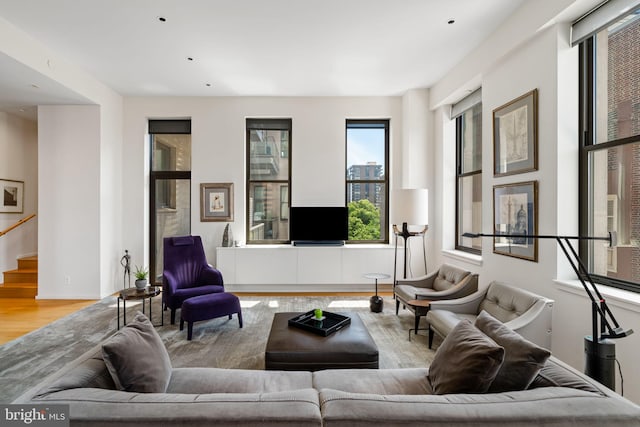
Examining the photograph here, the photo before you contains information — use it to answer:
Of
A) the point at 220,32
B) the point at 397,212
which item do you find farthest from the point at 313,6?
the point at 397,212

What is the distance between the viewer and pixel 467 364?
1461 millimetres

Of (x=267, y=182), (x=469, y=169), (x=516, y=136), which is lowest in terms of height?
(x=267, y=182)

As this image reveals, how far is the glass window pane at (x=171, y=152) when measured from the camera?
571cm

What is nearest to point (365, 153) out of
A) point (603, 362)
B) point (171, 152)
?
point (171, 152)

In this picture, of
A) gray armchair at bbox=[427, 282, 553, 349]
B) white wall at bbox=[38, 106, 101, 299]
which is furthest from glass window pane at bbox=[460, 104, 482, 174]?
white wall at bbox=[38, 106, 101, 299]

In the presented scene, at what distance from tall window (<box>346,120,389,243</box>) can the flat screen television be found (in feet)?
1.01

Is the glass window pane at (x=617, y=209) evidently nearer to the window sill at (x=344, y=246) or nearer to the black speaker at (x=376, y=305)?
the black speaker at (x=376, y=305)

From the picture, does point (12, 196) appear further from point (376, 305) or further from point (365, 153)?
point (376, 305)

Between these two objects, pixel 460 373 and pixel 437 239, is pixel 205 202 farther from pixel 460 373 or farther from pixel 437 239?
pixel 460 373

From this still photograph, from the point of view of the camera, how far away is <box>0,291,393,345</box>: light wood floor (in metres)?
3.72

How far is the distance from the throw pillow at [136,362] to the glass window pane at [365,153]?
4456 mm

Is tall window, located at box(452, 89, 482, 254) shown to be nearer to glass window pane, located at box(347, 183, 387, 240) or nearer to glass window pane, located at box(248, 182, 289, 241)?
glass window pane, located at box(347, 183, 387, 240)

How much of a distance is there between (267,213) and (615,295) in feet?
15.2

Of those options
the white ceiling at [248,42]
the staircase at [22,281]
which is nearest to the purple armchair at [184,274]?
the white ceiling at [248,42]
